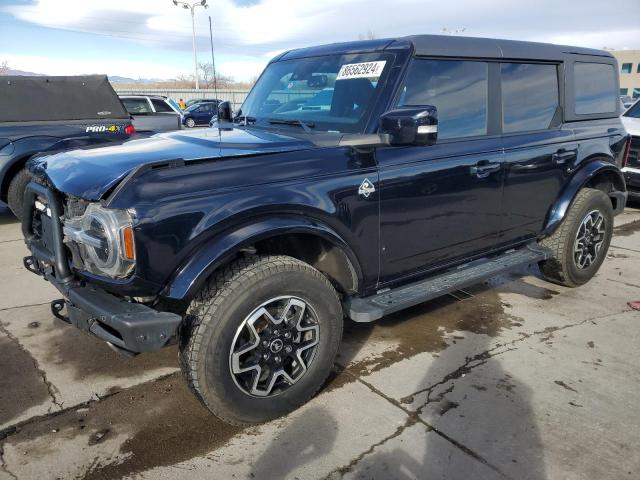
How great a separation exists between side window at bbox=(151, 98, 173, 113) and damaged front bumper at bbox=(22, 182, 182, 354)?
10.6m

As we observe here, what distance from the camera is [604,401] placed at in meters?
3.00

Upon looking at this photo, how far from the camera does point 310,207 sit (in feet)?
8.73

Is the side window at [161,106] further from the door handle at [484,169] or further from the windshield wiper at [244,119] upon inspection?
the door handle at [484,169]

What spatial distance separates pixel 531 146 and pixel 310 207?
214 cm

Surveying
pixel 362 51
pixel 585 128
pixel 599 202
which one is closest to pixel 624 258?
pixel 599 202

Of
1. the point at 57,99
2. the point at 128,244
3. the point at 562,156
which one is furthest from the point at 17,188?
the point at 562,156

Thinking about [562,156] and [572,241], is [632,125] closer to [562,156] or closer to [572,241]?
[572,241]

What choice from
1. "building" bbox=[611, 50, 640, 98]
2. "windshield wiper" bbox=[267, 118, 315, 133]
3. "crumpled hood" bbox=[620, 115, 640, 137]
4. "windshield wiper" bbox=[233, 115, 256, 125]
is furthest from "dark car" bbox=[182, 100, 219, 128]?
"building" bbox=[611, 50, 640, 98]

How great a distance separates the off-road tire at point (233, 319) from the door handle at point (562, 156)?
2.42 meters

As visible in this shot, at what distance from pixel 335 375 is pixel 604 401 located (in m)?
1.61

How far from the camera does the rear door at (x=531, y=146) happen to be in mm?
3777

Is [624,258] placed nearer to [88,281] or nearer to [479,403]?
[479,403]

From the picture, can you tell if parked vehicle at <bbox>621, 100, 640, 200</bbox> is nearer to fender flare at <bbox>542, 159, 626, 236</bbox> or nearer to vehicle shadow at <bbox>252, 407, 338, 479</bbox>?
fender flare at <bbox>542, 159, 626, 236</bbox>

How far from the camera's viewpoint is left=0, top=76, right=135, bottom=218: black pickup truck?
21.3 ft
